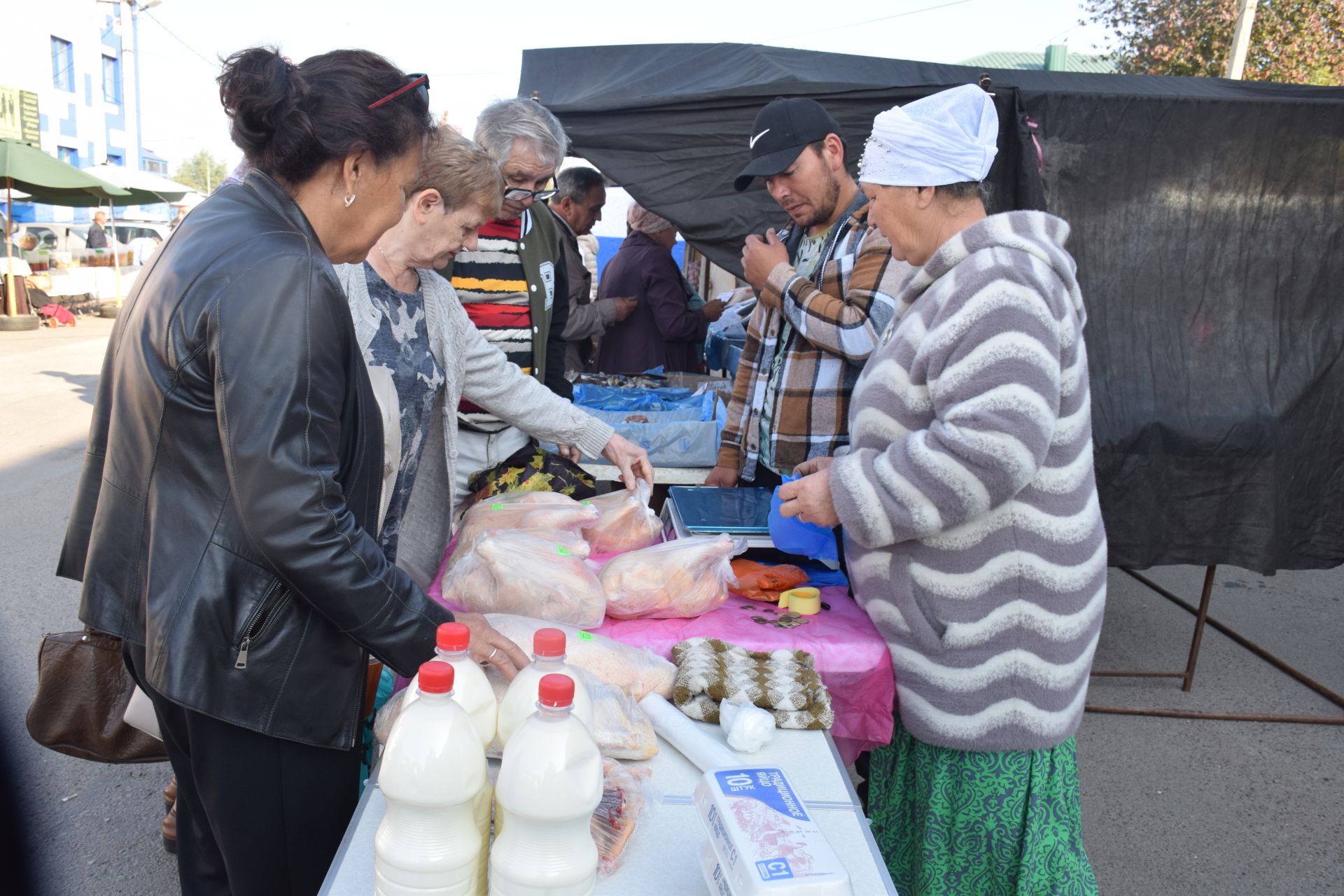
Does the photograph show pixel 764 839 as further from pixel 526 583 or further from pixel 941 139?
pixel 941 139

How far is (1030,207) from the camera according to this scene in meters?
3.37

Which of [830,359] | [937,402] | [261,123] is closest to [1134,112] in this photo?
[830,359]

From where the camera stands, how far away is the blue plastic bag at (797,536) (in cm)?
221

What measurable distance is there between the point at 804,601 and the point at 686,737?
61cm

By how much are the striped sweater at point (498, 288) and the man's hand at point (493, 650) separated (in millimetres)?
1318

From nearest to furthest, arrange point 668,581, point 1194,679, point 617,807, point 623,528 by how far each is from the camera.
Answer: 1. point 617,807
2. point 668,581
3. point 623,528
4. point 1194,679

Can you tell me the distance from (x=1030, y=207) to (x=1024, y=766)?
7.50 ft

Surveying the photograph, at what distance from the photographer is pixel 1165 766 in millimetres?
3404

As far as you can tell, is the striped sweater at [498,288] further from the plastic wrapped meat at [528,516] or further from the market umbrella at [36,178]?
the market umbrella at [36,178]

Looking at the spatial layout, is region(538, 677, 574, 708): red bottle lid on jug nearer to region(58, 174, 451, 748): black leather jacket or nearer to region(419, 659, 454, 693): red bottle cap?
region(419, 659, 454, 693): red bottle cap

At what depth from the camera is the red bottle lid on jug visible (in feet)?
3.34

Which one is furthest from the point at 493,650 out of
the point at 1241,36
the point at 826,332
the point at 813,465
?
the point at 1241,36

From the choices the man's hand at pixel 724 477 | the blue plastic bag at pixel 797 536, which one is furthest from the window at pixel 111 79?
the blue plastic bag at pixel 797 536

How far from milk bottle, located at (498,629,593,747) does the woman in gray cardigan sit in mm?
770
